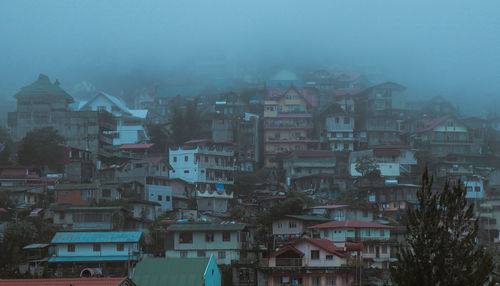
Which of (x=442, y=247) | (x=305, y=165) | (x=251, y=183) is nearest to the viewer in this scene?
(x=442, y=247)

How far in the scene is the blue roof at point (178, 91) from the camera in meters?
88.8

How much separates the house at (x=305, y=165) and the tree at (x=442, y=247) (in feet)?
130

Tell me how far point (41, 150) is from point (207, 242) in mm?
20834

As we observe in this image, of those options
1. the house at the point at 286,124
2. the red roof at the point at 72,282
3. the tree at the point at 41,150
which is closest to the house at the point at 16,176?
the tree at the point at 41,150

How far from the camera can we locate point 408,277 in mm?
18125

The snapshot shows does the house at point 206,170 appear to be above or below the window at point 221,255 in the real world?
above

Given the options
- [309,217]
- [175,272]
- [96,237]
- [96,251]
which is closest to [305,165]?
[309,217]

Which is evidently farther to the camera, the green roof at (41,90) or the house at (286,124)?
the house at (286,124)

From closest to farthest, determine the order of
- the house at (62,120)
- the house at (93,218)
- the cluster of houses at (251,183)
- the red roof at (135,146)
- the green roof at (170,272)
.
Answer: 1. the green roof at (170,272)
2. the cluster of houses at (251,183)
3. the house at (93,218)
4. the red roof at (135,146)
5. the house at (62,120)

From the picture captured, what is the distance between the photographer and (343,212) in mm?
47281

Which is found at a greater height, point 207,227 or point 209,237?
point 207,227

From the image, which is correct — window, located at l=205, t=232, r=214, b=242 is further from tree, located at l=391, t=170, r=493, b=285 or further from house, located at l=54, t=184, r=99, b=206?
tree, located at l=391, t=170, r=493, b=285

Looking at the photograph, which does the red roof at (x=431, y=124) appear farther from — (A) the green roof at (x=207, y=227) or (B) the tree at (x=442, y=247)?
(B) the tree at (x=442, y=247)

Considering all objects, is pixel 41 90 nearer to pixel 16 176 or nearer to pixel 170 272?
pixel 16 176
